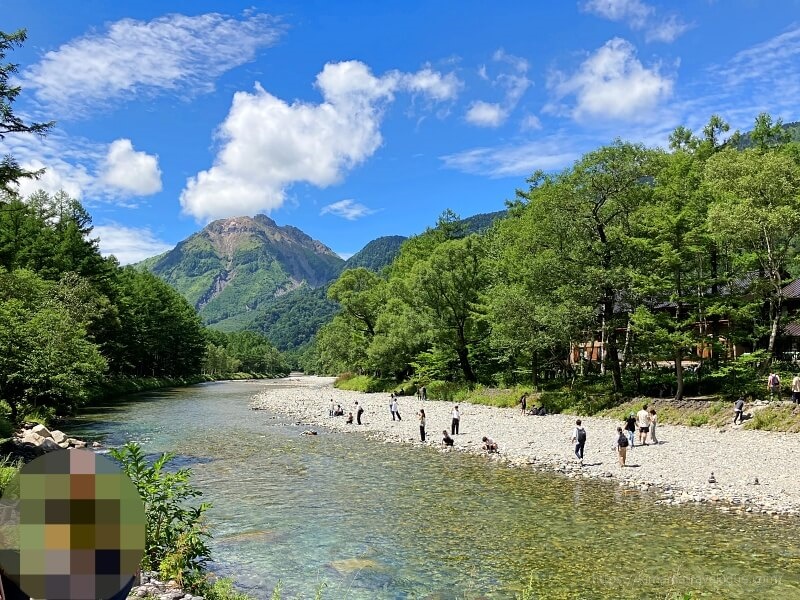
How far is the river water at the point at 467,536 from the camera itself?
41.0 feet

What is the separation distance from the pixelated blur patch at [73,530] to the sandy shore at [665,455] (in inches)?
785

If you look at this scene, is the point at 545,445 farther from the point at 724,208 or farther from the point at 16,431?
the point at 16,431

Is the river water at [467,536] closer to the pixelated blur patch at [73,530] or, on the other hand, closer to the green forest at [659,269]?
the pixelated blur patch at [73,530]

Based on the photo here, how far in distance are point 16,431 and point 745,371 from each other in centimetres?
4326

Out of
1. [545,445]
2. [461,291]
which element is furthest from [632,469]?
[461,291]

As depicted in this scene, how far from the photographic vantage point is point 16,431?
2783cm

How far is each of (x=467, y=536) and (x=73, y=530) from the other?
586 inches

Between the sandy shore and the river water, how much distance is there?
5.12 ft

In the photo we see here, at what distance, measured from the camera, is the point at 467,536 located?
1595 centimetres

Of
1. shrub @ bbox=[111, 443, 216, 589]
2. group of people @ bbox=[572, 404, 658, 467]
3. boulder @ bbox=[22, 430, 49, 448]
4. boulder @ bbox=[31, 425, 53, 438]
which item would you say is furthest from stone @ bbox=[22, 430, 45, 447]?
group of people @ bbox=[572, 404, 658, 467]

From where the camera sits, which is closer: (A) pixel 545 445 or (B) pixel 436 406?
(A) pixel 545 445

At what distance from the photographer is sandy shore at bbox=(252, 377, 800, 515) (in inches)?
755

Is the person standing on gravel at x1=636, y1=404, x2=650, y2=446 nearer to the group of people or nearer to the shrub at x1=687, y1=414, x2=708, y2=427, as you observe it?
the group of people

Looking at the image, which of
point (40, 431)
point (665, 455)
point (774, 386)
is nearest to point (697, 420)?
point (774, 386)
